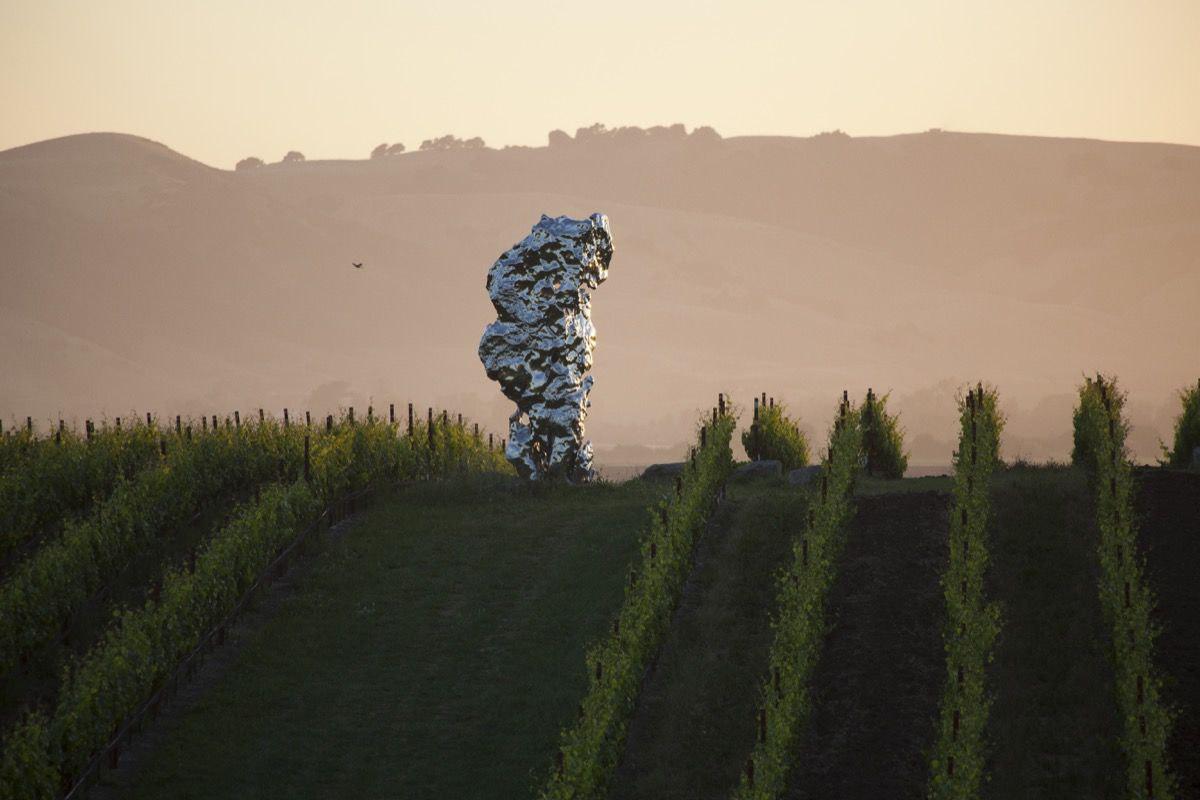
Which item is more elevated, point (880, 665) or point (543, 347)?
point (543, 347)

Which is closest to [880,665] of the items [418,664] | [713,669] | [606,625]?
[713,669]

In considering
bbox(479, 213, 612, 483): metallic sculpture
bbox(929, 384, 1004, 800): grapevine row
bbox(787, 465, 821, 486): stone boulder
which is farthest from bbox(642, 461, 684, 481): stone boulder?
bbox(929, 384, 1004, 800): grapevine row

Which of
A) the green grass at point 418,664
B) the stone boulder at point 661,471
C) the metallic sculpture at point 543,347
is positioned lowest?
the green grass at point 418,664

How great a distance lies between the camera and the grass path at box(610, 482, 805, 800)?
23.2 m

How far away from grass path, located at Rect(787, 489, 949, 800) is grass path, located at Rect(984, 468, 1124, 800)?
1077 mm

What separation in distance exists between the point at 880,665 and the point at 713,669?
8.96ft

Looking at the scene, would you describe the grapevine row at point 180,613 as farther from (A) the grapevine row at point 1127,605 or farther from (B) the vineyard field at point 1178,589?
(B) the vineyard field at point 1178,589

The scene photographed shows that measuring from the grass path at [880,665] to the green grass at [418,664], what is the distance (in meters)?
4.23

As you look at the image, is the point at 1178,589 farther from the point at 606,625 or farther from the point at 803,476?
the point at 803,476

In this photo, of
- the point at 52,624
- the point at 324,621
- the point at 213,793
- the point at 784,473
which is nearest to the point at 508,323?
the point at 784,473

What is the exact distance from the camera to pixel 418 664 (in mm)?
27891

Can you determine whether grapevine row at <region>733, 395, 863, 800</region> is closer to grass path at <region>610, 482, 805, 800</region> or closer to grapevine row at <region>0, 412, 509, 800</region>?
grass path at <region>610, 482, 805, 800</region>

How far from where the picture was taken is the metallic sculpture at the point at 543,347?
128 ft

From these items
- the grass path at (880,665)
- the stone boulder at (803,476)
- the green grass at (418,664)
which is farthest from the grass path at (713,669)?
the stone boulder at (803,476)
